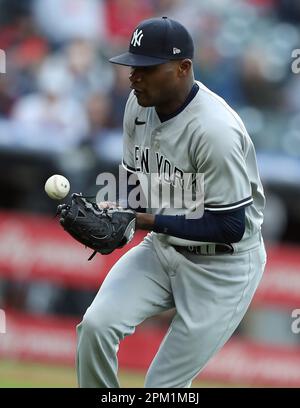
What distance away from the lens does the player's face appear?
517 cm

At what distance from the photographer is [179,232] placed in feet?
17.0

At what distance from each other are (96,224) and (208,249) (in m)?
0.69

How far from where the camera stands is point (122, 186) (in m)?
5.86

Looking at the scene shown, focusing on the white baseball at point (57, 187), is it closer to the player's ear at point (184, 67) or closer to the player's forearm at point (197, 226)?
the player's forearm at point (197, 226)

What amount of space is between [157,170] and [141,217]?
378 mm

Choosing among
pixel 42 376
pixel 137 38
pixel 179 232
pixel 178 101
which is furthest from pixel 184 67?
pixel 42 376

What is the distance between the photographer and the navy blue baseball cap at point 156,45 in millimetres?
5137

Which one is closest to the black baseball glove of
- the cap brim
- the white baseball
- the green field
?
the white baseball

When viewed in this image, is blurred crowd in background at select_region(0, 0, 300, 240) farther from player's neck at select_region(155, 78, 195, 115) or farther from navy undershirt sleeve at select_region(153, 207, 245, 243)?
navy undershirt sleeve at select_region(153, 207, 245, 243)

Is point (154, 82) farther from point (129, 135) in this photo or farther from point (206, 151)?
point (129, 135)

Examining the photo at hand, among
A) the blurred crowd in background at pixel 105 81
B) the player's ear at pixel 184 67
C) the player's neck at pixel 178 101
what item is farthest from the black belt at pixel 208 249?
the blurred crowd in background at pixel 105 81

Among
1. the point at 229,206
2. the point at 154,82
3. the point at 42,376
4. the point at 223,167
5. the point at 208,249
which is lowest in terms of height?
the point at 42,376

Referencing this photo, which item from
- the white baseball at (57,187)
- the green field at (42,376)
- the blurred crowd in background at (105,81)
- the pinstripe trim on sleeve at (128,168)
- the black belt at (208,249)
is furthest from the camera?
the blurred crowd in background at (105,81)

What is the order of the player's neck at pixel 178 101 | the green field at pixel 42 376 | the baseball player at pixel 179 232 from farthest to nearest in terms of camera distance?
the green field at pixel 42 376
the player's neck at pixel 178 101
the baseball player at pixel 179 232
